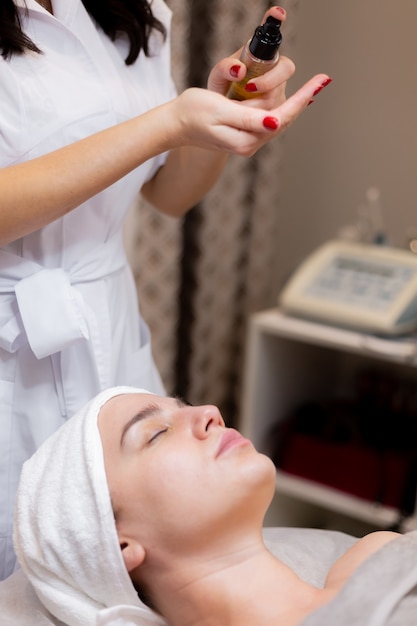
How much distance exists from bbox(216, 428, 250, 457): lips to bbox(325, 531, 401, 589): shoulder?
23 cm

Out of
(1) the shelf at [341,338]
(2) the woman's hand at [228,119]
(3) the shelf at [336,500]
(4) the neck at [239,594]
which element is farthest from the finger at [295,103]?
(3) the shelf at [336,500]

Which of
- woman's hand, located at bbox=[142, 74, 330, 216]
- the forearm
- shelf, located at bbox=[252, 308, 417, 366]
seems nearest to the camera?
woman's hand, located at bbox=[142, 74, 330, 216]

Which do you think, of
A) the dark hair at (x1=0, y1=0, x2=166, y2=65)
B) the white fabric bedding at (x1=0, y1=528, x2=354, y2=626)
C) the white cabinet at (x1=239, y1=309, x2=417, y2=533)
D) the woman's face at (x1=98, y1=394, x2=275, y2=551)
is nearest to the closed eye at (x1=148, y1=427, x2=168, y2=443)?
the woman's face at (x1=98, y1=394, x2=275, y2=551)

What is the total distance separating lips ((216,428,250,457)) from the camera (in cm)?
110

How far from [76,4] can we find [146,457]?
2.38 ft

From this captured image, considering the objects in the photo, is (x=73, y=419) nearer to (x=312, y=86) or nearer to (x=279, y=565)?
(x=279, y=565)

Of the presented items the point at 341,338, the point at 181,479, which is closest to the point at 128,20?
the point at 181,479

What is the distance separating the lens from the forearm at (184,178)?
139 centimetres

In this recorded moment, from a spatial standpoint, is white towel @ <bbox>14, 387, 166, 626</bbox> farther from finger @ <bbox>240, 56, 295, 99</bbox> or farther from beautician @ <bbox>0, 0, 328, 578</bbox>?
finger @ <bbox>240, 56, 295, 99</bbox>

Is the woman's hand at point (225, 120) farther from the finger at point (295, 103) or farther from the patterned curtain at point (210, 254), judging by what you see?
the patterned curtain at point (210, 254)

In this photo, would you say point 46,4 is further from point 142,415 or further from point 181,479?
point 181,479

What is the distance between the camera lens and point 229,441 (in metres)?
1.12

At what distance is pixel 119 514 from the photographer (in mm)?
1073

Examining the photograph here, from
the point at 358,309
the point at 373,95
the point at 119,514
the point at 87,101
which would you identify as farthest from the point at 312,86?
the point at 373,95
